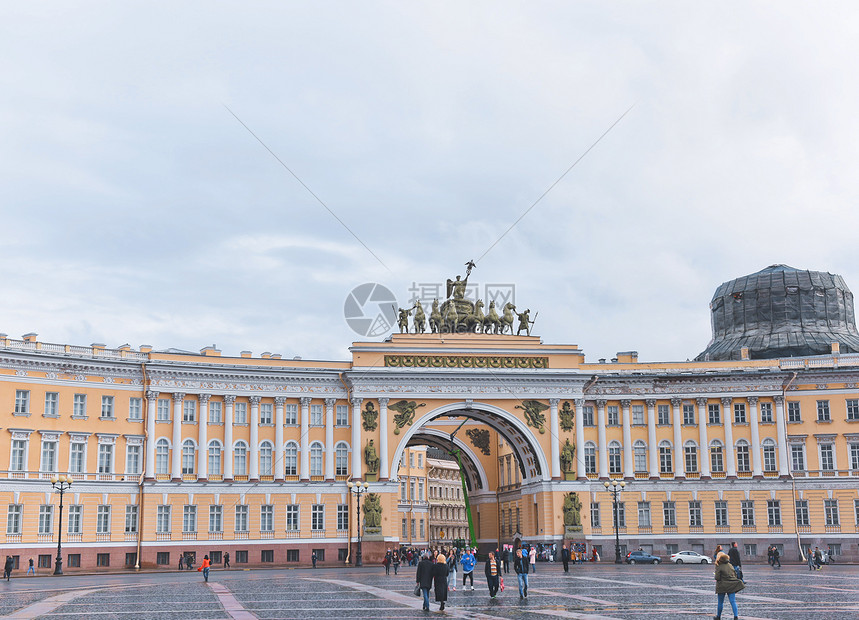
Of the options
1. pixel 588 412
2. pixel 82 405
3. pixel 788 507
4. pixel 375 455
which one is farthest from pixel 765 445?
pixel 82 405

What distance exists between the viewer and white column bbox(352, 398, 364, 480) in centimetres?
7331

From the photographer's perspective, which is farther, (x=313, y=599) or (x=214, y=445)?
(x=214, y=445)

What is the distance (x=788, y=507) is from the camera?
248ft

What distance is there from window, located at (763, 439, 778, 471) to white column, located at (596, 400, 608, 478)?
12.3m

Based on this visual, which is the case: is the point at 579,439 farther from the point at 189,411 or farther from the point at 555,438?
the point at 189,411

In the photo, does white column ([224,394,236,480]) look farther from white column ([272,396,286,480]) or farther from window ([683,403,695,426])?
window ([683,403,695,426])

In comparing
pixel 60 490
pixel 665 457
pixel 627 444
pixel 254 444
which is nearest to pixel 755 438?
pixel 665 457

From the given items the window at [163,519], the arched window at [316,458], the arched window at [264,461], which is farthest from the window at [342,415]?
the window at [163,519]

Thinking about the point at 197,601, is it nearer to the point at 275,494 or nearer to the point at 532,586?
the point at 532,586

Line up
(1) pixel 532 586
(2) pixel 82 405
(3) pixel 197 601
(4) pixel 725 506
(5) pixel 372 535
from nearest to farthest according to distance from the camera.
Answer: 1. (3) pixel 197 601
2. (1) pixel 532 586
3. (2) pixel 82 405
4. (5) pixel 372 535
5. (4) pixel 725 506

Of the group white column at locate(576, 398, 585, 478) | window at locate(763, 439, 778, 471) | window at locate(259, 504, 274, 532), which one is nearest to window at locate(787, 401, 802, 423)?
window at locate(763, 439, 778, 471)

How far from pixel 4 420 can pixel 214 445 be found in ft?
47.7

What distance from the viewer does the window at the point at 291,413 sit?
243 ft

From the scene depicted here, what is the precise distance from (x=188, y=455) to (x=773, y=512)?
4406cm
